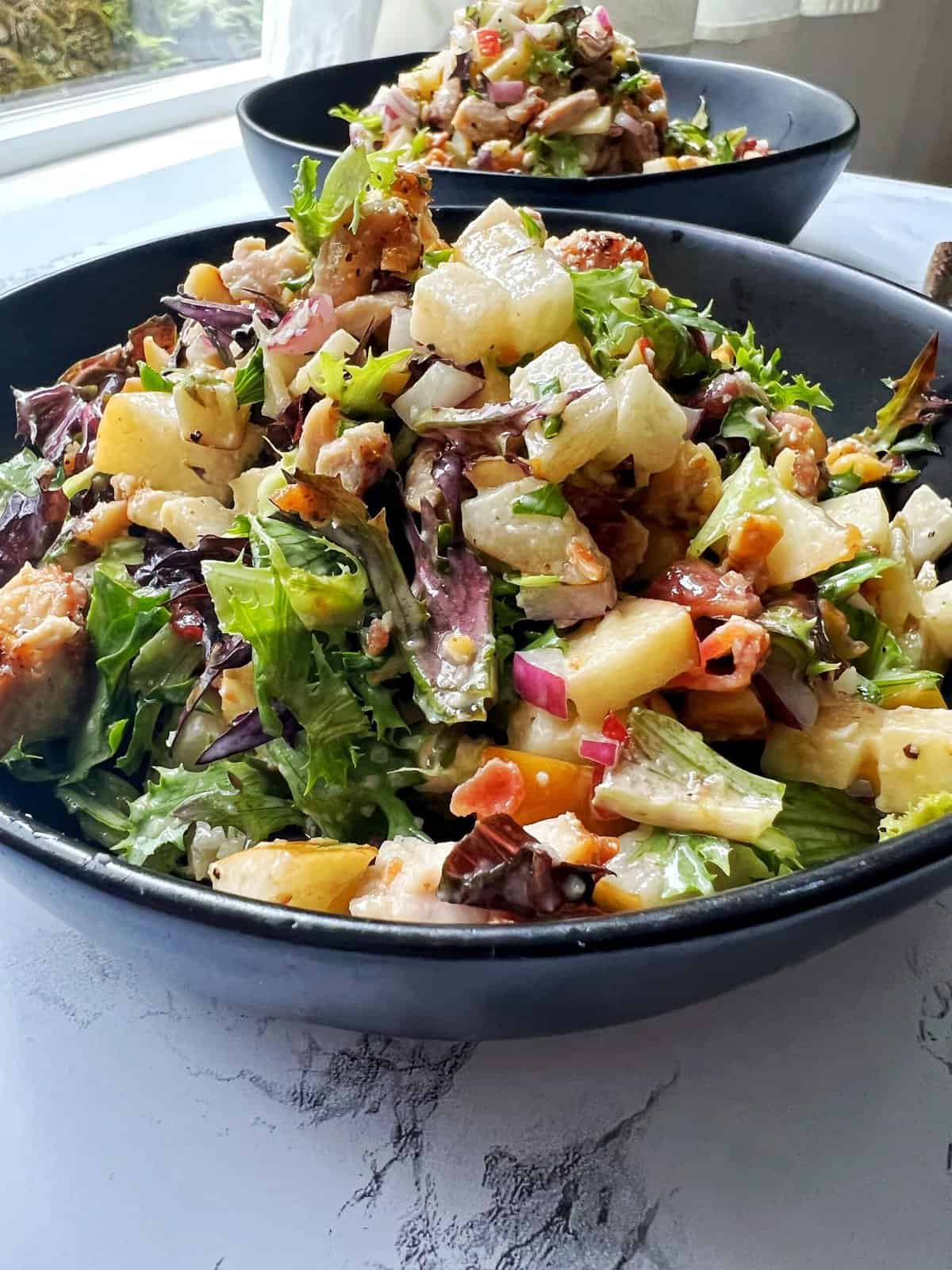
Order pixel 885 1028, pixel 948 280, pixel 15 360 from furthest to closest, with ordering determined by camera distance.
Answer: pixel 948 280, pixel 15 360, pixel 885 1028

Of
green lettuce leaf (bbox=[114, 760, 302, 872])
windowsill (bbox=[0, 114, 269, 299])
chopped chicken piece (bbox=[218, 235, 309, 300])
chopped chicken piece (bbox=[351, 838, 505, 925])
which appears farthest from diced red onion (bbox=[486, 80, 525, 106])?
chopped chicken piece (bbox=[351, 838, 505, 925])

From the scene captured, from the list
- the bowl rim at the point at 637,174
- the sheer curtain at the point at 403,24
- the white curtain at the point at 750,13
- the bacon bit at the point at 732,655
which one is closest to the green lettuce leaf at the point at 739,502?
the bacon bit at the point at 732,655

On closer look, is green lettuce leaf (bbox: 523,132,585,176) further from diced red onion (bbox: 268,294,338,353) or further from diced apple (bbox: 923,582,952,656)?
diced apple (bbox: 923,582,952,656)

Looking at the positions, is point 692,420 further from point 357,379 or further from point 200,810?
point 200,810

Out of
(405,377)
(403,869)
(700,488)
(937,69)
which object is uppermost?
(405,377)

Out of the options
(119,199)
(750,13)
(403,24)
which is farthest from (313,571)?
(750,13)

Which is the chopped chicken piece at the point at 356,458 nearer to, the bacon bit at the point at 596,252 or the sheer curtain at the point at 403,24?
the bacon bit at the point at 596,252

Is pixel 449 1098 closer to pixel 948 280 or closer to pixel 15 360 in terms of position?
pixel 15 360

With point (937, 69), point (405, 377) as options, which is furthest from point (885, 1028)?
point (937, 69)
